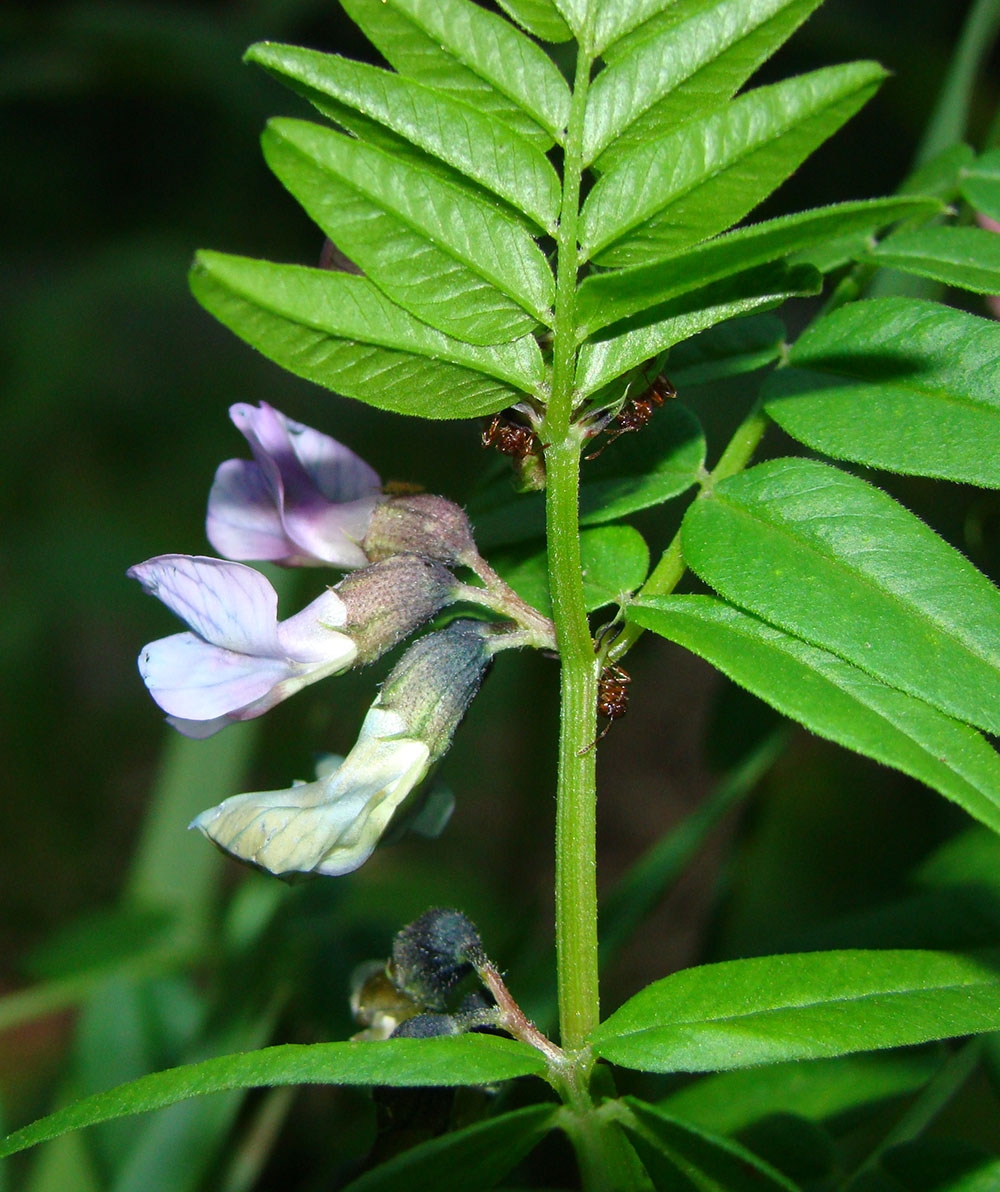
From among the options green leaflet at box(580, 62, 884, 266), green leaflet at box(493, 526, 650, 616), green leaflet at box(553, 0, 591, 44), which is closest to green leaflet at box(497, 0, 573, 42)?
green leaflet at box(553, 0, 591, 44)

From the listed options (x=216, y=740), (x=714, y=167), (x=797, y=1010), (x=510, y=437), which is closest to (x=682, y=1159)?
(x=797, y=1010)

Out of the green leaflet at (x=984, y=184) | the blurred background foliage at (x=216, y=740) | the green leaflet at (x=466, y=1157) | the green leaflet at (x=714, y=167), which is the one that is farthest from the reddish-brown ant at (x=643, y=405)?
the blurred background foliage at (x=216, y=740)

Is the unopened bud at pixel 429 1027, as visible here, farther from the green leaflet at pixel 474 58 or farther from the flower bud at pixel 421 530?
the green leaflet at pixel 474 58

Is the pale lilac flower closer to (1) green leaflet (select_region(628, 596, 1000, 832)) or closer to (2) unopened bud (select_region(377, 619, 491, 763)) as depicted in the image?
(2) unopened bud (select_region(377, 619, 491, 763))

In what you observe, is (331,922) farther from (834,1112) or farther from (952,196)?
(952,196)

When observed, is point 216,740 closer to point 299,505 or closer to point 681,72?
point 299,505
